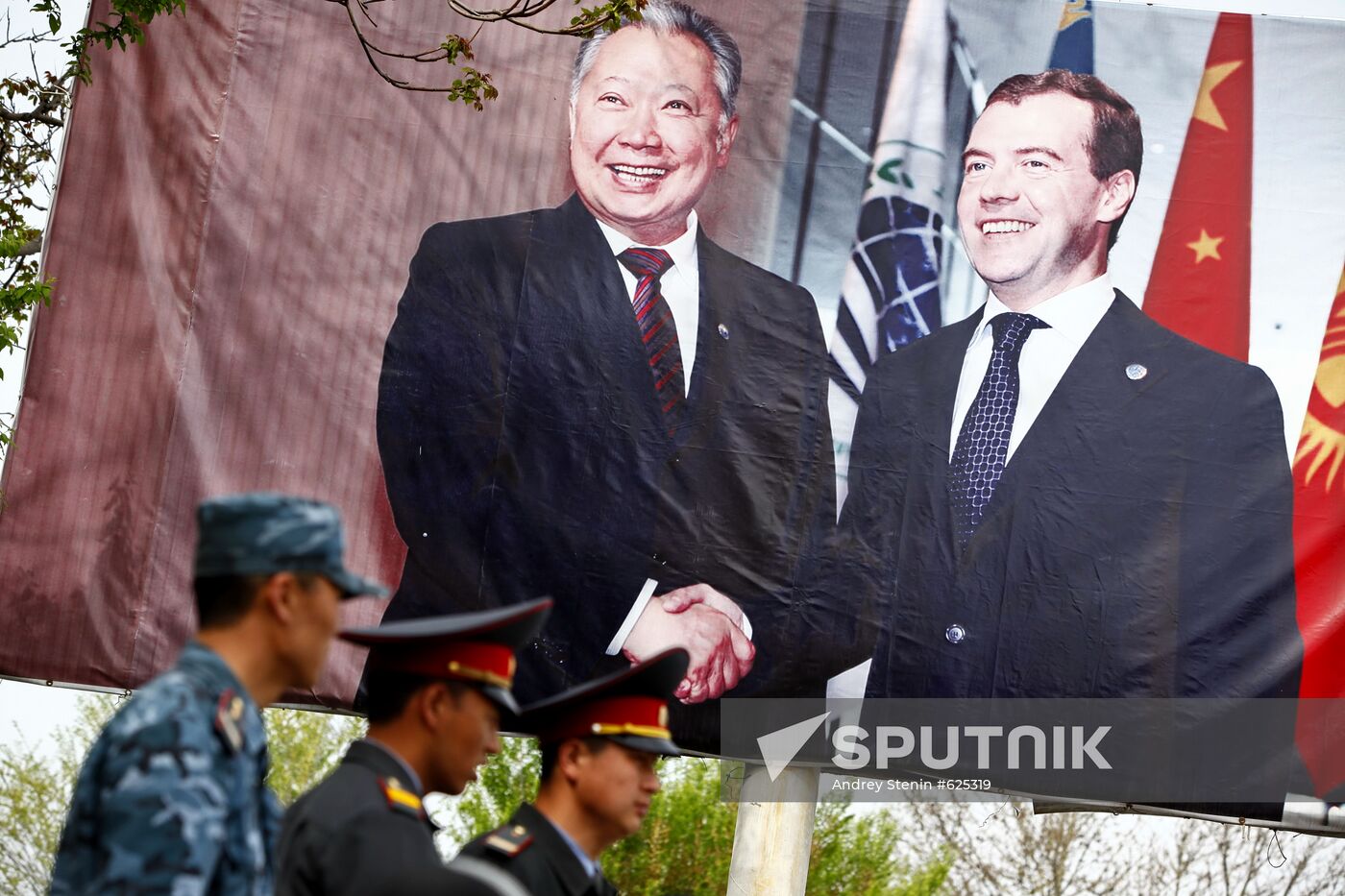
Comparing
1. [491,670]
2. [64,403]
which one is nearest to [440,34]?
[64,403]

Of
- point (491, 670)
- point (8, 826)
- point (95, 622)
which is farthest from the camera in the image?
point (8, 826)

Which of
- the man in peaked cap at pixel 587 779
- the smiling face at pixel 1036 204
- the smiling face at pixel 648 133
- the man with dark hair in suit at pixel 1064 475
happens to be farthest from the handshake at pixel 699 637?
the man in peaked cap at pixel 587 779

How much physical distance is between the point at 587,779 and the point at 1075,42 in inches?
188

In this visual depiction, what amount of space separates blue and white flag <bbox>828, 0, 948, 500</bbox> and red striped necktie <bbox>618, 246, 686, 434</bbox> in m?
0.57

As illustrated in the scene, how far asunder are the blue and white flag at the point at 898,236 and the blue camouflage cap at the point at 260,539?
4402mm

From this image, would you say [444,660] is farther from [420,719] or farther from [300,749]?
[300,749]

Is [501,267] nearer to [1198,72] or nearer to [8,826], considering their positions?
[1198,72]

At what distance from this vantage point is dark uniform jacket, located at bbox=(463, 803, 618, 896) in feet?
6.89

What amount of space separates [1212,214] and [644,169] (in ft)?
6.96

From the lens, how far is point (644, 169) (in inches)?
247

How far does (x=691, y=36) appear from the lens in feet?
20.9

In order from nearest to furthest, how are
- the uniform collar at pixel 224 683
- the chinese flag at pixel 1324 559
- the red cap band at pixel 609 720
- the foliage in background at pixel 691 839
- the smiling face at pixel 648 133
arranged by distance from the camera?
1. the uniform collar at pixel 224 683
2. the red cap band at pixel 609 720
3. the chinese flag at pixel 1324 559
4. the smiling face at pixel 648 133
5. the foliage in background at pixel 691 839

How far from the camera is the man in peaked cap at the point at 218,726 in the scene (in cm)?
139

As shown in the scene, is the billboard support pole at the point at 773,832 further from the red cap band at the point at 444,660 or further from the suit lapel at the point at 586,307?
the red cap band at the point at 444,660
